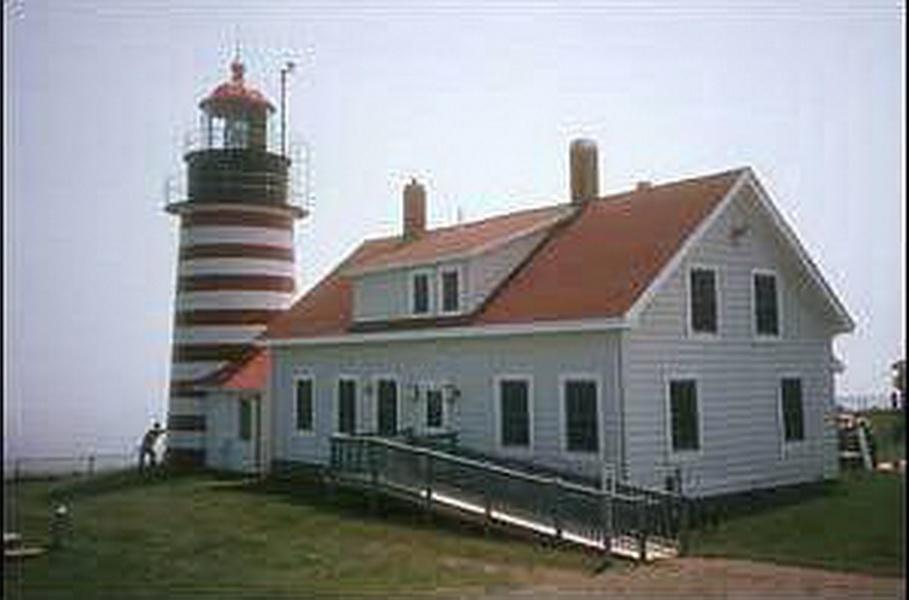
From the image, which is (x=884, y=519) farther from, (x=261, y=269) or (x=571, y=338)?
(x=261, y=269)

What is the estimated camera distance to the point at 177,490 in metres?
25.5

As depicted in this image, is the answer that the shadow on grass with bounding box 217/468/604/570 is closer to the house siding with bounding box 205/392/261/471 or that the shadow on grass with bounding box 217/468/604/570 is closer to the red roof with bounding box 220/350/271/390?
the house siding with bounding box 205/392/261/471

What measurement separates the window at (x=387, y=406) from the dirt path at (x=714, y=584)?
34.0 feet

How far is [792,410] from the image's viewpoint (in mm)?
22453

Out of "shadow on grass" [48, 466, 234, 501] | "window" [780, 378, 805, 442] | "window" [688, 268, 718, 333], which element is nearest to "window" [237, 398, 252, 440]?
"shadow on grass" [48, 466, 234, 501]

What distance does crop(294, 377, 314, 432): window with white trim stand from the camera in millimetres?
26719

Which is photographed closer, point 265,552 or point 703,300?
point 265,552

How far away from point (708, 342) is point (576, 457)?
337 centimetres

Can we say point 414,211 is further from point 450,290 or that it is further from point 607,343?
point 607,343

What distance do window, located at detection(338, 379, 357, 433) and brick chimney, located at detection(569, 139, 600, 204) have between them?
6.67 metres

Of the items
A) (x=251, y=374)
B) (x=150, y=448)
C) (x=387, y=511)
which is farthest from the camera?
(x=150, y=448)

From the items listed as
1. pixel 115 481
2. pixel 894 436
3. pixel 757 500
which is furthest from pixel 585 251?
pixel 894 436

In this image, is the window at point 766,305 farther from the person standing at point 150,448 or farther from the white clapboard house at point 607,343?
the person standing at point 150,448

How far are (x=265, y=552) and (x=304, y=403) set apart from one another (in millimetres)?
11148
